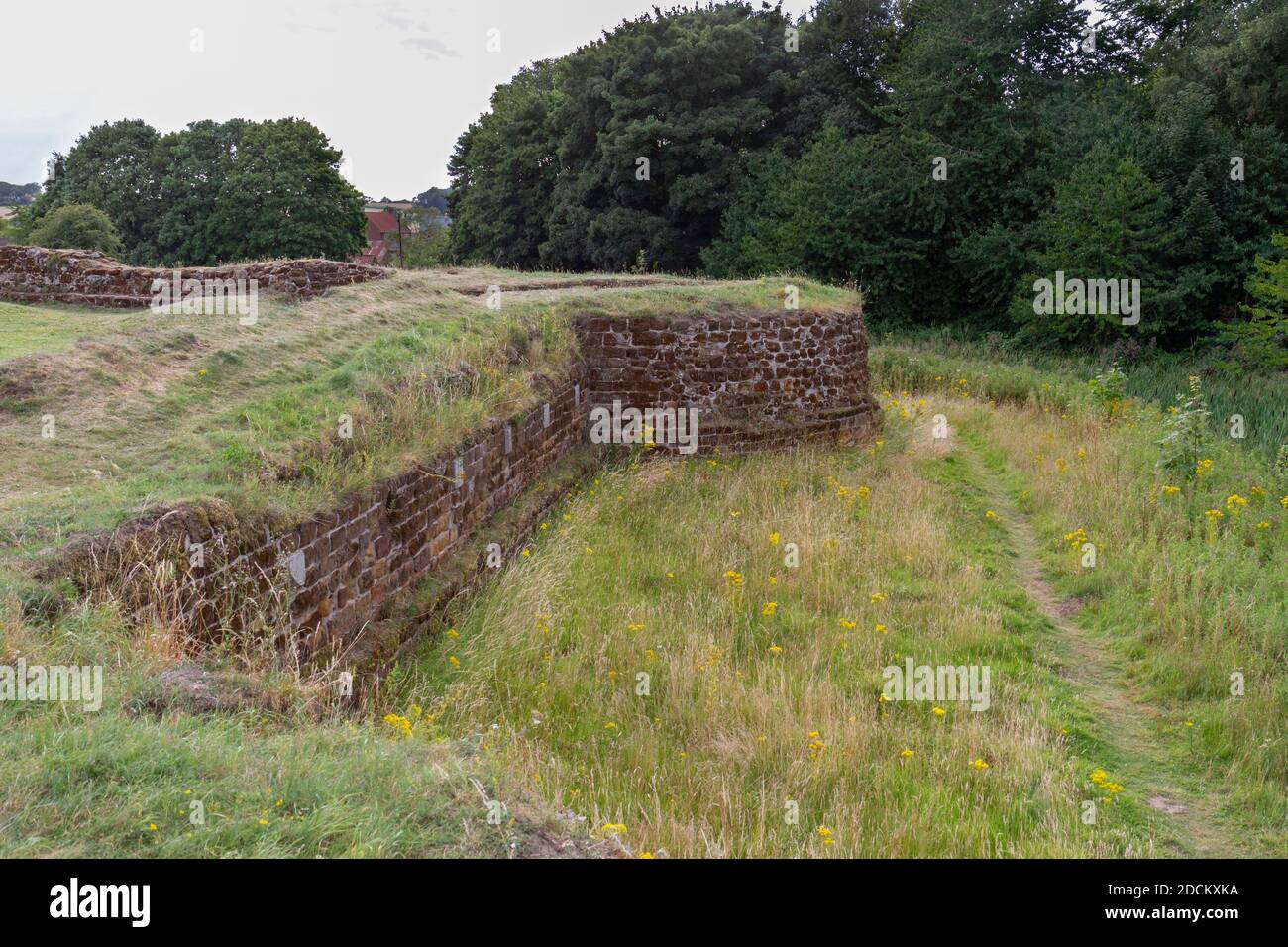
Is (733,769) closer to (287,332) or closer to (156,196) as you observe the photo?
(287,332)

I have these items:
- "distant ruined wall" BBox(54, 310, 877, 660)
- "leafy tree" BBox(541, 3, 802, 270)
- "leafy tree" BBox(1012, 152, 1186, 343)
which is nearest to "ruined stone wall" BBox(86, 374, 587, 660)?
"distant ruined wall" BBox(54, 310, 877, 660)

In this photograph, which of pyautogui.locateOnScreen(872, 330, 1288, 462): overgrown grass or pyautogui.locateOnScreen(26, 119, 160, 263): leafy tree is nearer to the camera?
pyautogui.locateOnScreen(872, 330, 1288, 462): overgrown grass

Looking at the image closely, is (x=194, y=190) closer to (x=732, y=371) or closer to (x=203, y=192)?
(x=203, y=192)

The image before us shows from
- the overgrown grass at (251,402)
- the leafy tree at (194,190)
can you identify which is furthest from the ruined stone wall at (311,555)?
the leafy tree at (194,190)

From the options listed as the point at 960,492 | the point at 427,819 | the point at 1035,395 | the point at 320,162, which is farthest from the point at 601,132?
the point at 427,819

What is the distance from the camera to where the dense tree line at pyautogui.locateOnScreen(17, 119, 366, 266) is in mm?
31141

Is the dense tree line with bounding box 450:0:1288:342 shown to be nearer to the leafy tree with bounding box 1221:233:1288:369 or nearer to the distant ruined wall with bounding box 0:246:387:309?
the leafy tree with bounding box 1221:233:1288:369

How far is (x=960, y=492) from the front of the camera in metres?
11.8

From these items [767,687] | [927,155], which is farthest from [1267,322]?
[767,687]

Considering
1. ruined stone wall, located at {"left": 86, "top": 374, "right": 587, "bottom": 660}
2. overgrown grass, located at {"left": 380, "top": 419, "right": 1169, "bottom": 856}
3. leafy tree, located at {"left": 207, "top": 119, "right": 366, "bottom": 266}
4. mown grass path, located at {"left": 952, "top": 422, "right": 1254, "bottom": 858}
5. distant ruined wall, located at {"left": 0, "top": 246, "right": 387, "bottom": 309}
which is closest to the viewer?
ruined stone wall, located at {"left": 86, "top": 374, "right": 587, "bottom": 660}

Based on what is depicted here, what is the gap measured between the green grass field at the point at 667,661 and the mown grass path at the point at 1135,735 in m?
0.02

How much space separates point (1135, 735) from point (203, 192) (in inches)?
1261

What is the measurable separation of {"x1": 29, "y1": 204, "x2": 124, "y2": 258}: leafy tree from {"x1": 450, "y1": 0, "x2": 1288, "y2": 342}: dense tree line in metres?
11.8

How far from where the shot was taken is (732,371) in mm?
12820
